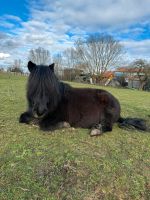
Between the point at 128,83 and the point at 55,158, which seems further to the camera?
the point at 128,83

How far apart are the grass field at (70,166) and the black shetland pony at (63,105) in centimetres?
24

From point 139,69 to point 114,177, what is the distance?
1832 inches

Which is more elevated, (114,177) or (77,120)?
(77,120)

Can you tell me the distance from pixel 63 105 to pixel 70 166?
1.63 meters

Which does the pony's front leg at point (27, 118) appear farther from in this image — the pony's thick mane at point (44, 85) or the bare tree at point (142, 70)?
the bare tree at point (142, 70)

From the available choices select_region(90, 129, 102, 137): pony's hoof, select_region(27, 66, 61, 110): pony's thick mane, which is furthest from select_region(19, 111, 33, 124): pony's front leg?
select_region(90, 129, 102, 137): pony's hoof

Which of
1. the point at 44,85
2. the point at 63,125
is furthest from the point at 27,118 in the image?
the point at 44,85

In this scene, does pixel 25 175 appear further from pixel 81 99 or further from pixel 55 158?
pixel 81 99

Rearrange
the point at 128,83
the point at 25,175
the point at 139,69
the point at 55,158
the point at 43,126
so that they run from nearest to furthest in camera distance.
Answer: the point at 25,175 < the point at 55,158 < the point at 43,126 < the point at 139,69 < the point at 128,83

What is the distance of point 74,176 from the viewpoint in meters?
3.54

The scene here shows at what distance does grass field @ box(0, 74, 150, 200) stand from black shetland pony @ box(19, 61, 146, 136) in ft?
0.79

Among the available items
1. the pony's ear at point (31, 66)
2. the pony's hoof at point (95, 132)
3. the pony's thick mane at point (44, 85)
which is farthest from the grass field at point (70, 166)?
the pony's ear at point (31, 66)

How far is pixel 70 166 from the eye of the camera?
3.71m

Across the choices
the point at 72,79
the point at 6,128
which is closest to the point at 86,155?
the point at 6,128
